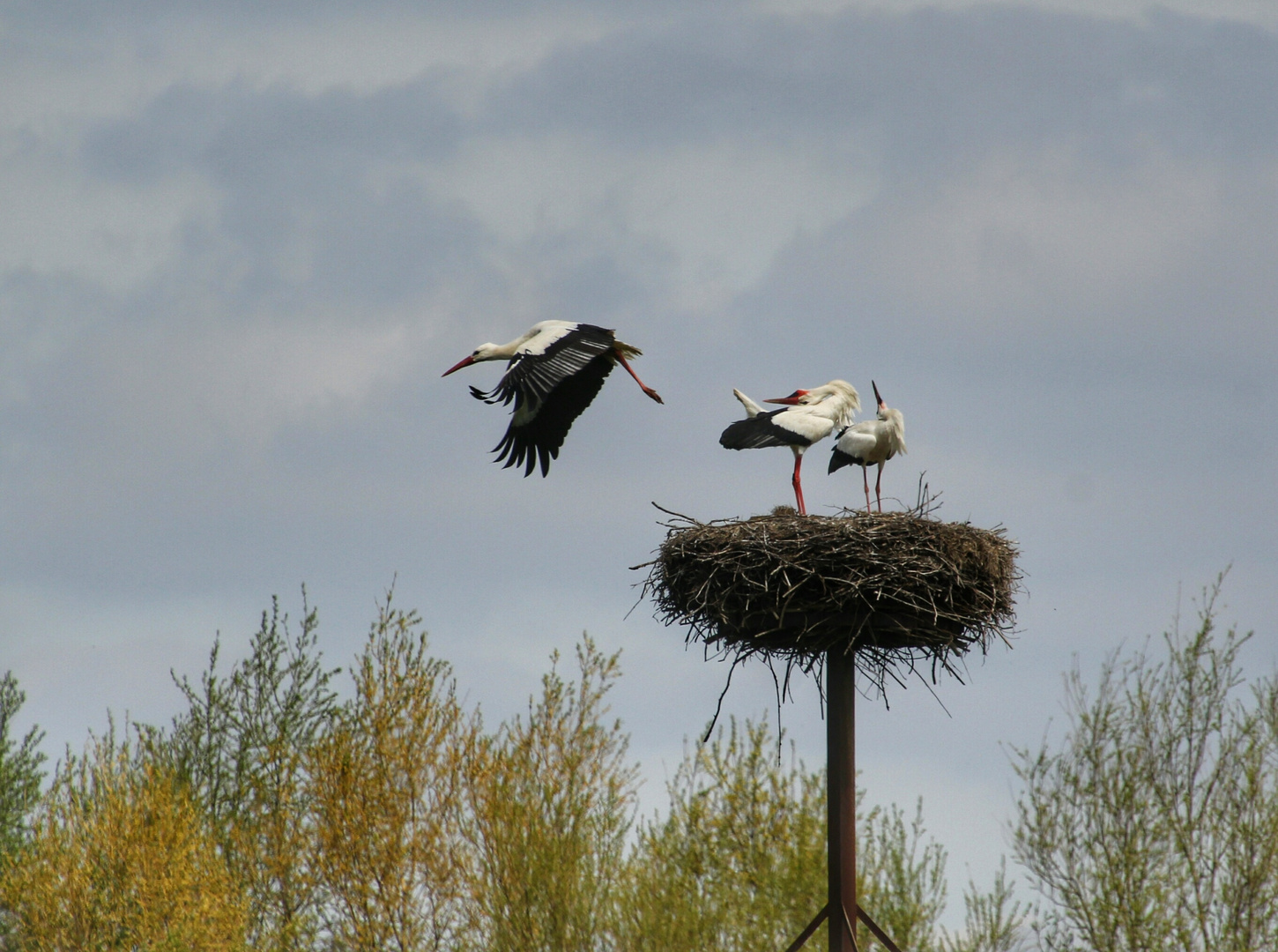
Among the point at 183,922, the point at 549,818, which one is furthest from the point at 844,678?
the point at 183,922

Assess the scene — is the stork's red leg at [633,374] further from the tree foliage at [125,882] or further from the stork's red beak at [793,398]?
the tree foliage at [125,882]

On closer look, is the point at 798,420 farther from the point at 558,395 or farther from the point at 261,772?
the point at 261,772

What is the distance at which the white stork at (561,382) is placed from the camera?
36.3 ft

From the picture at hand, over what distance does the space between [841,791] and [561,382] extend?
3.68 metres

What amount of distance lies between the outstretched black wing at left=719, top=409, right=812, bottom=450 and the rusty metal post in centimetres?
Answer: 196

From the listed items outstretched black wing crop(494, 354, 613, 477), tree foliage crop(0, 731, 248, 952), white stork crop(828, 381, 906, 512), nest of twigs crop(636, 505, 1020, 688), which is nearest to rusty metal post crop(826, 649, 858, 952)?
nest of twigs crop(636, 505, 1020, 688)

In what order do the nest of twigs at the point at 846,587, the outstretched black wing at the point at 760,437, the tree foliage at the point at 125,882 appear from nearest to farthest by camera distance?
1. the nest of twigs at the point at 846,587
2. the outstretched black wing at the point at 760,437
3. the tree foliage at the point at 125,882

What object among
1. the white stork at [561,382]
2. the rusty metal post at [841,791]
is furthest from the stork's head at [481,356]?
the rusty metal post at [841,791]

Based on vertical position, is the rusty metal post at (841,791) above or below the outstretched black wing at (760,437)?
below

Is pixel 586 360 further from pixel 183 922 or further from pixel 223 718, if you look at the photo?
pixel 223 718

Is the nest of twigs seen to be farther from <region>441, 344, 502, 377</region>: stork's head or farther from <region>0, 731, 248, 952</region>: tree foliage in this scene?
<region>0, 731, 248, 952</region>: tree foliage

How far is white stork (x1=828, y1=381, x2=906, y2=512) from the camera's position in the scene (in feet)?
36.0

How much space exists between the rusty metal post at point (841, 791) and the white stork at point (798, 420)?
141 cm

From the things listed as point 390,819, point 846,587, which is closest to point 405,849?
point 390,819
